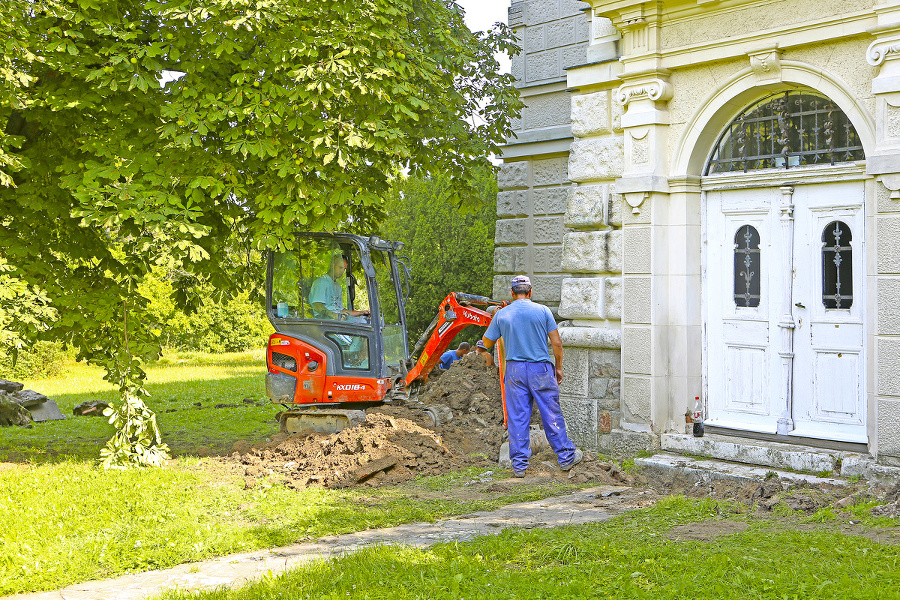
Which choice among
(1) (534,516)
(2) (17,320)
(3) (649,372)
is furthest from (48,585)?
(3) (649,372)

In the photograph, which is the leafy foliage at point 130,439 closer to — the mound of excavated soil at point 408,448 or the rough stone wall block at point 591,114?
the mound of excavated soil at point 408,448

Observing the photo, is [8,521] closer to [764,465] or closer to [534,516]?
[534,516]

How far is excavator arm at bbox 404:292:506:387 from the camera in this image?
10219 millimetres

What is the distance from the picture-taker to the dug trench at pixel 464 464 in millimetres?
6660

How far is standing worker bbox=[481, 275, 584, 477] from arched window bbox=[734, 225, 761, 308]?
182 centimetres

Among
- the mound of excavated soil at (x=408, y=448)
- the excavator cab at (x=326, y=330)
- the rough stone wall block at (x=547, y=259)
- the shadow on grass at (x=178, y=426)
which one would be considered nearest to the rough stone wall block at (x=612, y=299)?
the mound of excavated soil at (x=408, y=448)

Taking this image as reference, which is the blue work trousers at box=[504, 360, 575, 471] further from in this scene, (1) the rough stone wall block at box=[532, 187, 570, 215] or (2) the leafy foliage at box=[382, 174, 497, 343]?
(2) the leafy foliage at box=[382, 174, 497, 343]

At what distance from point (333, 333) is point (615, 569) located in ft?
18.9

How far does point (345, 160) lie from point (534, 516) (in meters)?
3.60

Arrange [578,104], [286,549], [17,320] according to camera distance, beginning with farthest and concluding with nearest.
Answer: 1. [578,104]
2. [17,320]
3. [286,549]

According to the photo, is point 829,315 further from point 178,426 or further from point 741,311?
point 178,426

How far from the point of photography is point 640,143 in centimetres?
848

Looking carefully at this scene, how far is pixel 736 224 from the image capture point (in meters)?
8.19

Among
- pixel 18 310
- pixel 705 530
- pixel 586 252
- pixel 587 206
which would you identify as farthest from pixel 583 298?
pixel 18 310
